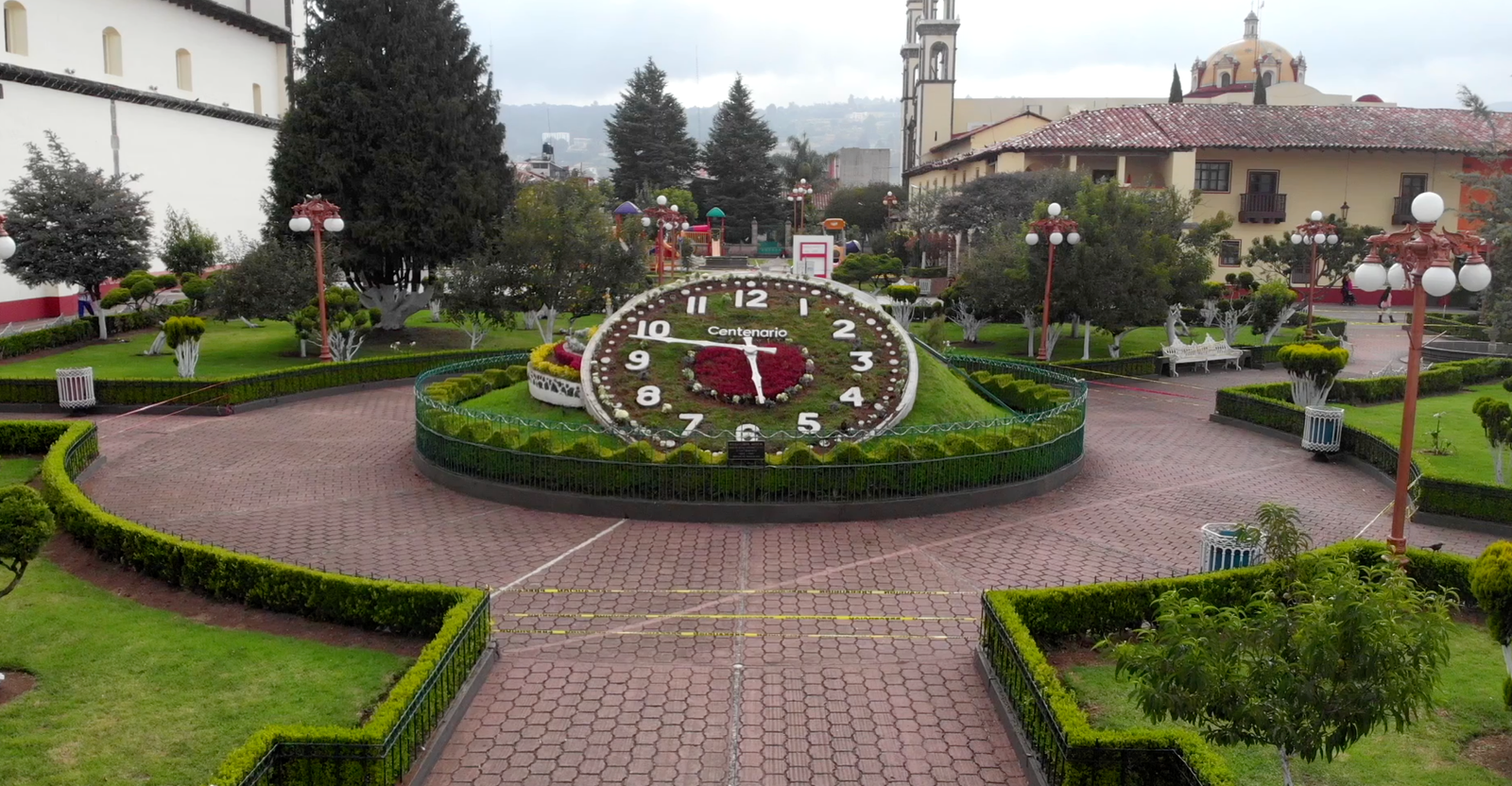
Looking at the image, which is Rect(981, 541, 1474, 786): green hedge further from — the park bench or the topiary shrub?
the park bench

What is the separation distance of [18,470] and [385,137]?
621 inches

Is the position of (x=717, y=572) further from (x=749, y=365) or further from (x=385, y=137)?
(x=385, y=137)

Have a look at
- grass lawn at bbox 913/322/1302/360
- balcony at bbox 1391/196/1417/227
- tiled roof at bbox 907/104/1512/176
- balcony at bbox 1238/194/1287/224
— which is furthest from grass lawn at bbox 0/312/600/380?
balcony at bbox 1391/196/1417/227

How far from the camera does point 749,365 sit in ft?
58.0

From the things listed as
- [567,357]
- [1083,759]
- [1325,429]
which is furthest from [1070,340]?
[1083,759]

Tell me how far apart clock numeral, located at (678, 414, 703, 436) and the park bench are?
17.6 metres

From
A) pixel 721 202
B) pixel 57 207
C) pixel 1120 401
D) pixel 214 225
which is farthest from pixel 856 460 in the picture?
pixel 721 202

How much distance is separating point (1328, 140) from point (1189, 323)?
62.6 ft

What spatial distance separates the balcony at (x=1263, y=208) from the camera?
52.9 m

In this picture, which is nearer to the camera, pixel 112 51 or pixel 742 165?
pixel 112 51

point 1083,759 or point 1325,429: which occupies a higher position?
point 1325,429

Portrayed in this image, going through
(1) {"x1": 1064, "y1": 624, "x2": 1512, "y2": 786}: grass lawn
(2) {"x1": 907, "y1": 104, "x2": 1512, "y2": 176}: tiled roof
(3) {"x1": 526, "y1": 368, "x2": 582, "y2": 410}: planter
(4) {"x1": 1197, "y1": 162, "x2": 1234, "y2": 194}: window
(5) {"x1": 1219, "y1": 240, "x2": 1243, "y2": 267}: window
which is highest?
(2) {"x1": 907, "y1": 104, "x2": 1512, "y2": 176}: tiled roof

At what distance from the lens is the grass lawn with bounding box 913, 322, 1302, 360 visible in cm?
3362

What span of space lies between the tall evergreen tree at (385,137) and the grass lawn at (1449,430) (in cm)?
2364
